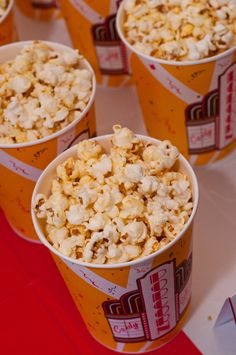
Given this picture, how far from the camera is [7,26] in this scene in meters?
1.30

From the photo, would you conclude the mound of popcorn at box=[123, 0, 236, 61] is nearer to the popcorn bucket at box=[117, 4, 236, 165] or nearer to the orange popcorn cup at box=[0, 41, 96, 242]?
the popcorn bucket at box=[117, 4, 236, 165]

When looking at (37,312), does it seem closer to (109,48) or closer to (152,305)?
(152,305)

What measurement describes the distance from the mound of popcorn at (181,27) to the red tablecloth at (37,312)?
1.53 feet

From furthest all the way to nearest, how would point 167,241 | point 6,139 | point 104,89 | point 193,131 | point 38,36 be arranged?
point 38,36 → point 104,89 → point 193,131 → point 6,139 → point 167,241

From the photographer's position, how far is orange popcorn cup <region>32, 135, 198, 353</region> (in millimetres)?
842

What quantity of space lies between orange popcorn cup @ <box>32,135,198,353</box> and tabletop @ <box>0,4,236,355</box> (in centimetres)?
4

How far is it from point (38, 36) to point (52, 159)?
636 mm

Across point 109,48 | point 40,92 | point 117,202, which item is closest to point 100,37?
point 109,48

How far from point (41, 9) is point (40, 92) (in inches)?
23.2

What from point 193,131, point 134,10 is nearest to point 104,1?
point 134,10

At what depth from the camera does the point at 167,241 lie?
2.83 ft

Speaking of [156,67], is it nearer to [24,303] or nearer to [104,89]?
[104,89]

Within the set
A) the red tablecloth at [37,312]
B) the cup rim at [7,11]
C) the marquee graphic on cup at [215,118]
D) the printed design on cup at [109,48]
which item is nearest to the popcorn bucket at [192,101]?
the marquee graphic on cup at [215,118]

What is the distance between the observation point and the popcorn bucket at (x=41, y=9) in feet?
5.17
